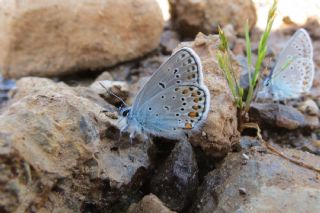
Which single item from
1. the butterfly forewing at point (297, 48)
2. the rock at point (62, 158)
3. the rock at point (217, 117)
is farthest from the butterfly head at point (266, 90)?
the rock at point (62, 158)

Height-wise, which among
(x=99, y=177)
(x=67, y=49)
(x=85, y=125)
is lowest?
(x=67, y=49)

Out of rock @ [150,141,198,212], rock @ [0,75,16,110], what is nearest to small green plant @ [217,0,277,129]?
rock @ [150,141,198,212]

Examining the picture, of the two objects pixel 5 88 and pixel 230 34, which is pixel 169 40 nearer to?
pixel 230 34

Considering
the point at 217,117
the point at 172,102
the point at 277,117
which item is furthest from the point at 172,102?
the point at 277,117

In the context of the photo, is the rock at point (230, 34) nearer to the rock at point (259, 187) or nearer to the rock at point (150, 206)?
the rock at point (259, 187)

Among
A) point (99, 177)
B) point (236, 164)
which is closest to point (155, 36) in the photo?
point (236, 164)

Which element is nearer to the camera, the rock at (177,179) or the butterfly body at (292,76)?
the rock at (177,179)

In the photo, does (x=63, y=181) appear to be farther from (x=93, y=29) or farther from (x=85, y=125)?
(x=93, y=29)
